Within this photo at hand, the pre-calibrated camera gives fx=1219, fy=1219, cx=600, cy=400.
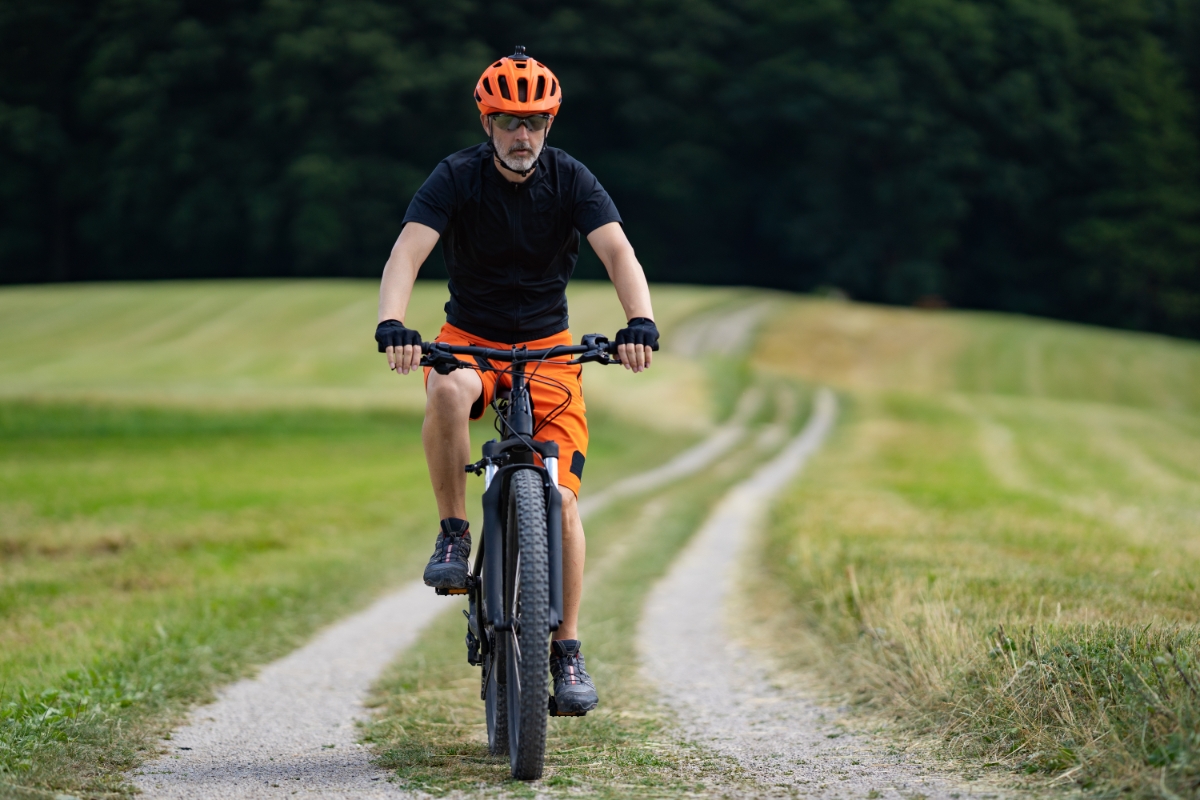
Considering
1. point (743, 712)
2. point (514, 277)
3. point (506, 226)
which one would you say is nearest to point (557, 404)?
point (514, 277)

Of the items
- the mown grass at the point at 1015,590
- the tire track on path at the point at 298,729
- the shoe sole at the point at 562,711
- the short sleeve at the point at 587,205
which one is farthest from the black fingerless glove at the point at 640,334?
the mown grass at the point at 1015,590

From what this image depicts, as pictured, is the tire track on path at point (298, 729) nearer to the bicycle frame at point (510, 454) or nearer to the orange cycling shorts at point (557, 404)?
the bicycle frame at point (510, 454)

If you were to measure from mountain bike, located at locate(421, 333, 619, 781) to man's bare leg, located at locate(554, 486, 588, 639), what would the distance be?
12cm

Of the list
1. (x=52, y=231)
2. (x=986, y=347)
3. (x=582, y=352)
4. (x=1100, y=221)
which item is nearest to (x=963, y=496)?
(x=582, y=352)

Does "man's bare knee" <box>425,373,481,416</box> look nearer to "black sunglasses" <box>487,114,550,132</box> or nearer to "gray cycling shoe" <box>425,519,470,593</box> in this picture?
"gray cycling shoe" <box>425,519,470,593</box>

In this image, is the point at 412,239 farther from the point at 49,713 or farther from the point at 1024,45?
the point at 1024,45

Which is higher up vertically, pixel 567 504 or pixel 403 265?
pixel 403 265

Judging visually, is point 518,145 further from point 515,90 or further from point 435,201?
point 435,201

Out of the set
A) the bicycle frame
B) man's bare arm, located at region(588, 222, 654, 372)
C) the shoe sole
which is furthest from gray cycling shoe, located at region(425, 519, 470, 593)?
man's bare arm, located at region(588, 222, 654, 372)

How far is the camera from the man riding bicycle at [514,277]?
4.57m

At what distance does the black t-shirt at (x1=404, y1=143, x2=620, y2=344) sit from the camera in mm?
4688

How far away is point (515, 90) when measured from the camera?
4535 mm

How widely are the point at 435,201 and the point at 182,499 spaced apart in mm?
11826

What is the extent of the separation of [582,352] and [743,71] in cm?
5965
